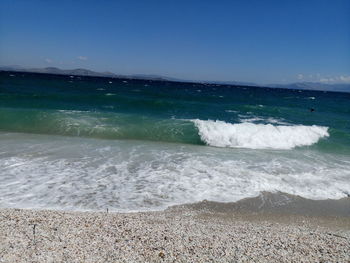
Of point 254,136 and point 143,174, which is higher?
point 254,136

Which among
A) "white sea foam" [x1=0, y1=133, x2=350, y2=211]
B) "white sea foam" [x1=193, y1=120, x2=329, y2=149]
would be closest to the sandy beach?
"white sea foam" [x1=0, y1=133, x2=350, y2=211]

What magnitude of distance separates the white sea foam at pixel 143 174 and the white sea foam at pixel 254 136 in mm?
2030

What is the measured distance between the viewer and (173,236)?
441cm

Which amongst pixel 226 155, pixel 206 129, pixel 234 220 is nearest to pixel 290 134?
pixel 206 129

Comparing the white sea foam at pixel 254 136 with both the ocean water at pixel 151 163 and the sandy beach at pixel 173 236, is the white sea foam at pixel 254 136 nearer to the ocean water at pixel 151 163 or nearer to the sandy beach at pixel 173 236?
the ocean water at pixel 151 163

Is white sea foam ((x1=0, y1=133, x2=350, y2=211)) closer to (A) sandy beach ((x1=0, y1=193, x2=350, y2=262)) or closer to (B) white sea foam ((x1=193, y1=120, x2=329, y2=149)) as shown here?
(A) sandy beach ((x1=0, y1=193, x2=350, y2=262))

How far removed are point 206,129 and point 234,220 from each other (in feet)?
31.0

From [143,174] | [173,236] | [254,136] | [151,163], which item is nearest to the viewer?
[173,236]

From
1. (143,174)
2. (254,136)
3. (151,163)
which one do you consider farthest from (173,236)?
(254,136)

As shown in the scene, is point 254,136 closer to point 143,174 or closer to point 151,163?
point 151,163

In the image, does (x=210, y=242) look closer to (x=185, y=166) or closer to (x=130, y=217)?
(x=130, y=217)

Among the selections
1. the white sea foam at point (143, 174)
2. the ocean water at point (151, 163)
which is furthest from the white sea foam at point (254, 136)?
the white sea foam at point (143, 174)

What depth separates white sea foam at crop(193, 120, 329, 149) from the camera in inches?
535

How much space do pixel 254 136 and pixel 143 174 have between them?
27.0ft
